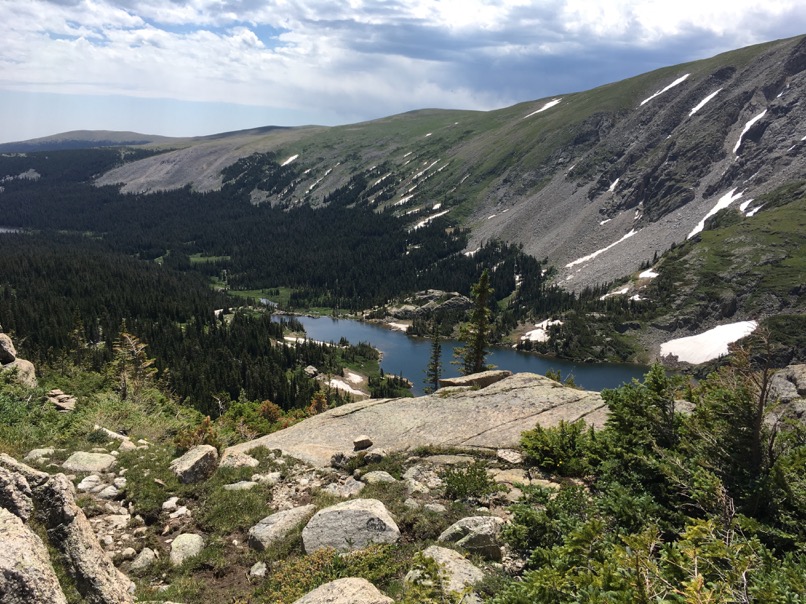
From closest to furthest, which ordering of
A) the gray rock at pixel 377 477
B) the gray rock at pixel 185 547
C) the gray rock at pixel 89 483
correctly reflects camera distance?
the gray rock at pixel 185 547
the gray rock at pixel 89 483
the gray rock at pixel 377 477

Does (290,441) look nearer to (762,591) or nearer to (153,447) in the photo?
(153,447)

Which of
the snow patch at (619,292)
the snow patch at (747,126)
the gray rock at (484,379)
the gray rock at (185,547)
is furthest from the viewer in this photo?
the snow patch at (747,126)

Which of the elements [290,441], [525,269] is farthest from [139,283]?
[290,441]

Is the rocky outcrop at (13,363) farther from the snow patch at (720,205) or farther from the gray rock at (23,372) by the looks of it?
the snow patch at (720,205)

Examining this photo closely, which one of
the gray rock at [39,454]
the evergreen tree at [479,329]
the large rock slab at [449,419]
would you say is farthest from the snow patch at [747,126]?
the gray rock at [39,454]

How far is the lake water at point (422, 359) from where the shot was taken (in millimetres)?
124562

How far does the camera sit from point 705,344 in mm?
127625

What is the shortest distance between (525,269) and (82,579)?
192 meters

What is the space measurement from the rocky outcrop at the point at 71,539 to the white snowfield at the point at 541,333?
148 m

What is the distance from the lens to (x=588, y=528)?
8.92 meters

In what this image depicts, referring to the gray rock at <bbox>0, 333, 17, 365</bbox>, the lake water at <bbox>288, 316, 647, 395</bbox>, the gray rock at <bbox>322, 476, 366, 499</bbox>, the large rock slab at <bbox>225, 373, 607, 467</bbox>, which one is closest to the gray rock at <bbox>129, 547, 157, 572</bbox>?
the gray rock at <bbox>322, 476, 366, 499</bbox>

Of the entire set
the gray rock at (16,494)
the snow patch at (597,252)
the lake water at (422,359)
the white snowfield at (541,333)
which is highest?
the gray rock at (16,494)

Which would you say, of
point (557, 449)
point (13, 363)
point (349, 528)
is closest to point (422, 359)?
point (13, 363)

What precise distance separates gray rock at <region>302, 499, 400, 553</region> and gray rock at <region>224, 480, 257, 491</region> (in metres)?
4.01
